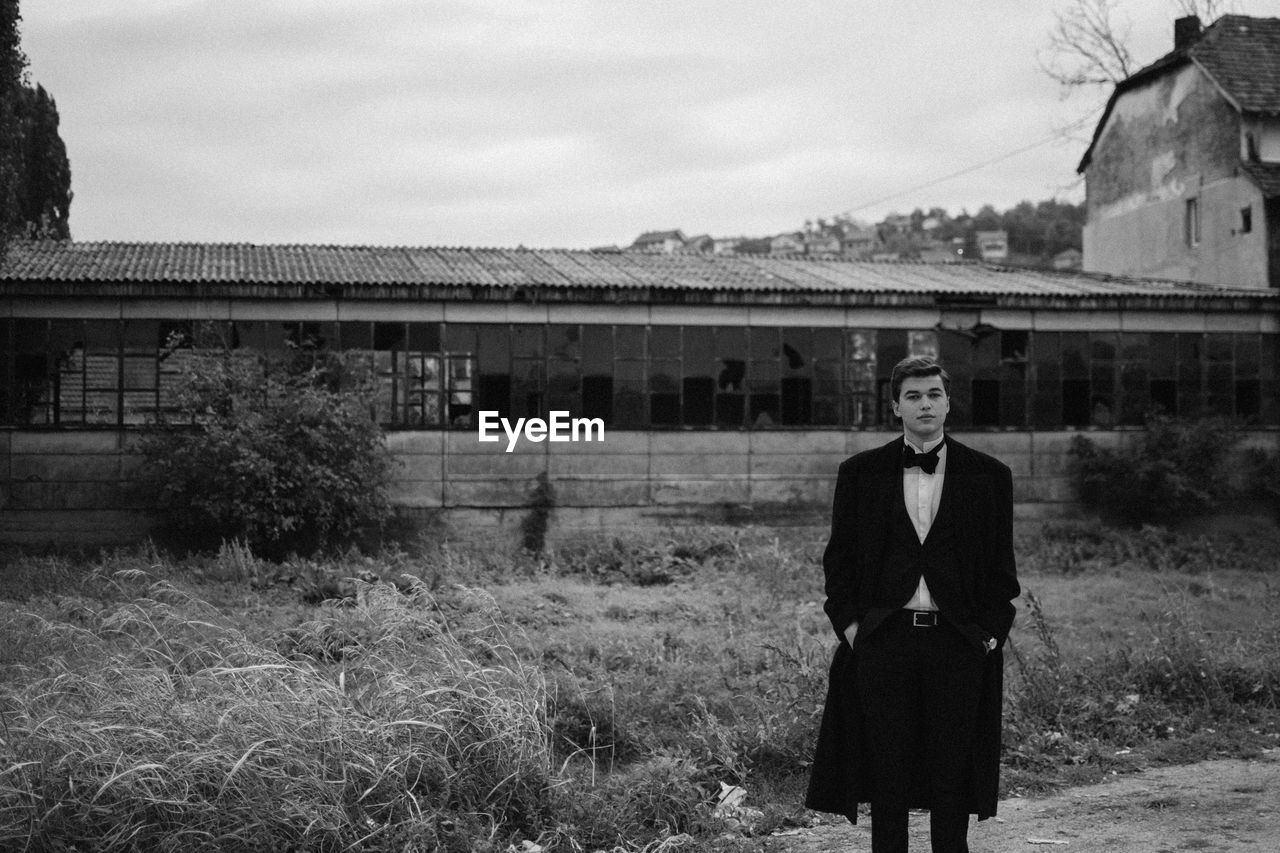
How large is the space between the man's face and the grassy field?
255 cm

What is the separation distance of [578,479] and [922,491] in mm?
18098

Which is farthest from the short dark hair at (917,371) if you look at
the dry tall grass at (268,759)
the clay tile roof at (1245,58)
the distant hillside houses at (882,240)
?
the distant hillside houses at (882,240)

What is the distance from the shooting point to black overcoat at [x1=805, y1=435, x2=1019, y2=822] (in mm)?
5586

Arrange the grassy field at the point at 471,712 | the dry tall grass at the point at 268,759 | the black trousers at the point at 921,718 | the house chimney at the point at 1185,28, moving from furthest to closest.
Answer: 1. the house chimney at the point at 1185,28
2. the grassy field at the point at 471,712
3. the dry tall grass at the point at 268,759
4. the black trousers at the point at 921,718

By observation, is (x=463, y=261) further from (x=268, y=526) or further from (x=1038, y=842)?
(x=1038, y=842)

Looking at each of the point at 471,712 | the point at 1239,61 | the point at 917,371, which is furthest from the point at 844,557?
the point at 1239,61

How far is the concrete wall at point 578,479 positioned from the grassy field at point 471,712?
237 inches

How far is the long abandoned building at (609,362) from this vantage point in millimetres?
22234

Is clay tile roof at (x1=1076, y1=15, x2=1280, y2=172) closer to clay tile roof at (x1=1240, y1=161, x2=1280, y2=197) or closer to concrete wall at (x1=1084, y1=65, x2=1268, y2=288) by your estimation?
concrete wall at (x1=1084, y1=65, x2=1268, y2=288)

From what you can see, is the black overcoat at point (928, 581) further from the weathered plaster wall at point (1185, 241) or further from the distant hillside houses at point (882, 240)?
the distant hillside houses at point (882, 240)

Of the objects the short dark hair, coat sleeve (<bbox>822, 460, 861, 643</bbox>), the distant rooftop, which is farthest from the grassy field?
the distant rooftop

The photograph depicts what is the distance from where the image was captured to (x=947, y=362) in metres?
25.5

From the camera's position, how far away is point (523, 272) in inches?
985

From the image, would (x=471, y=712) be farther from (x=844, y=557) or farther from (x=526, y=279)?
(x=526, y=279)
